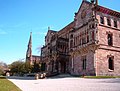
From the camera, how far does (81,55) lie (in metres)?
38.7

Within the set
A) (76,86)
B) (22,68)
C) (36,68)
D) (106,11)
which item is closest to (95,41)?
(106,11)

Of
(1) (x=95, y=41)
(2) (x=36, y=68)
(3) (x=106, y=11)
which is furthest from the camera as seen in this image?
(2) (x=36, y=68)

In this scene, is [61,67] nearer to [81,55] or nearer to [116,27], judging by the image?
[81,55]

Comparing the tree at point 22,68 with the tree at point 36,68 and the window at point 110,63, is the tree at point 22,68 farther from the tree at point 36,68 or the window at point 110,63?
the window at point 110,63

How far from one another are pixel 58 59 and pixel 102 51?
16.0 metres

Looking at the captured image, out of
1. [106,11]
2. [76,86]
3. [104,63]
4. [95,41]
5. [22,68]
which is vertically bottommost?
[76,86]

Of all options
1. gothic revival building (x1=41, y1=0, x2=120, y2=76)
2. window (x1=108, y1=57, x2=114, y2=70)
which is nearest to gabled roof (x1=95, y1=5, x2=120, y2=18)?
gothic revival building (x1=41, y1=0, x2=120, y2=76)

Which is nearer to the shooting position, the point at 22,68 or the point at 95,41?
the point at 95,41

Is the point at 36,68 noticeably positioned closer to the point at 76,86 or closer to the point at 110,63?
the point at 110,63

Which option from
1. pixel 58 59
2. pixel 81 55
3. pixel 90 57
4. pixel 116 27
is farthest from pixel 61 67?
pixel 116 27

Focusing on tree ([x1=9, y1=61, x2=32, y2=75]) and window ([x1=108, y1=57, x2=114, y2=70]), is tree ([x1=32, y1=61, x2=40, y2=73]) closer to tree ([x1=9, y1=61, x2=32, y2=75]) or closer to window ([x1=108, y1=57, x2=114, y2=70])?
tree ([x1=9, y1=61, x2=32, y2=75])

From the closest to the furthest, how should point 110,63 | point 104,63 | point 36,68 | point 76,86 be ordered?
point 76,86 → point 104,63 → point 110,63 → point 36,68

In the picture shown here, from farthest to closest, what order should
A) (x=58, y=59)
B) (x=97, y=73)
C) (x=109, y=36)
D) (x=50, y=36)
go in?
1. (x=50, y=36)
2. (x=58, y=59)
3. (x=109, y=36)
4. (x=97, y=73)

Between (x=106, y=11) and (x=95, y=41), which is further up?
(x=106, y=11)
